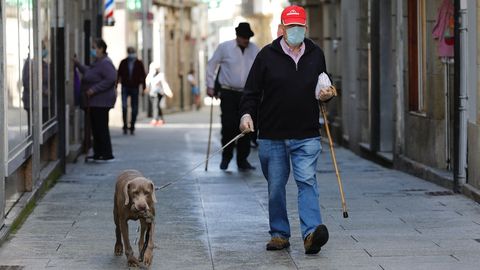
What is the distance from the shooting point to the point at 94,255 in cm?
1041

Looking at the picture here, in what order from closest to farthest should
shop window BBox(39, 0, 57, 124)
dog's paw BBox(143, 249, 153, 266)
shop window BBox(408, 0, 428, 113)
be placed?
dog's paw BBox(143, 249, 153, 266)
shop window BBox(39, 0, 57, 124)
shop window BBox(408, 0, 428, 113)

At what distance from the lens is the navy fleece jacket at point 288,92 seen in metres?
10.5

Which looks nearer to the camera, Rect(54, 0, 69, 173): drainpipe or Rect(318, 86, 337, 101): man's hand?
Rect(318, 86, 337, 101): man's hand

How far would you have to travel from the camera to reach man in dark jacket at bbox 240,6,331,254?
10.5 meters

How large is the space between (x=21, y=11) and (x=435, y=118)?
5.66m

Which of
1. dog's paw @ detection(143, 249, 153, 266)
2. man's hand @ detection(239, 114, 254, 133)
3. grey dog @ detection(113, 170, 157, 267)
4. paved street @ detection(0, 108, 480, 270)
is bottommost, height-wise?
paved street @ detection(0, 108, 480, 270)

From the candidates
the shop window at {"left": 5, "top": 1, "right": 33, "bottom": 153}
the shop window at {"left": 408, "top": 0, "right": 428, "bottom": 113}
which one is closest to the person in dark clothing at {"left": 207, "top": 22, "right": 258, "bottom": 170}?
the shop window at {"left": 408, "top": 0, "right": 428, "bottom": 113}

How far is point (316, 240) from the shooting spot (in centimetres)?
1012

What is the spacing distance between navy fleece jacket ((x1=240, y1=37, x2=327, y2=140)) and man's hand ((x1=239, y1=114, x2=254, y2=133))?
0.48 ft

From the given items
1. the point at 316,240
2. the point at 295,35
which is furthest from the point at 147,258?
the point at 295,35

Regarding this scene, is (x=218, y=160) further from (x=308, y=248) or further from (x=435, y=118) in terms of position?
(x=308, y=248)

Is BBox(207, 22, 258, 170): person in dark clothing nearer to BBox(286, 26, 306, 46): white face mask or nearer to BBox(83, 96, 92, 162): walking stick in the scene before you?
BBox(83, 96, 92, 162): walking stick

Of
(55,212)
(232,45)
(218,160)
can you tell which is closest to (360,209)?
(55,212)

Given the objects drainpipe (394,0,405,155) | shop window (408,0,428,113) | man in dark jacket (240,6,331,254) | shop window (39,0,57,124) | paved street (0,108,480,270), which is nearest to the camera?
paved street (0,108,480,270)
